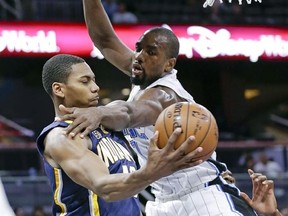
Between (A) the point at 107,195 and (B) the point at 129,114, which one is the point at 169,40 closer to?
(B) the point at 129,114

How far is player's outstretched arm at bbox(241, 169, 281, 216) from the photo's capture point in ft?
17.4

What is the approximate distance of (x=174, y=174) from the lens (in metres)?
5.33

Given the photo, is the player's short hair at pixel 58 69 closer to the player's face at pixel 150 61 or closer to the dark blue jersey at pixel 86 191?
the dark blue jersey at pixel 86 191

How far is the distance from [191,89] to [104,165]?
14813 mm

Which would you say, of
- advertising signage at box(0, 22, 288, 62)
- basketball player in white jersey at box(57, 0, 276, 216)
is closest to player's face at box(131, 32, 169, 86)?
basketball player in white jersey at box(57, 0, 276, 216)

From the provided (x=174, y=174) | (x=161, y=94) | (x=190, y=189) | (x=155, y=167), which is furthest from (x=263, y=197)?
(x=155, y=167)

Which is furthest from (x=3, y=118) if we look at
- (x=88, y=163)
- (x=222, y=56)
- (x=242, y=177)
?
(x=88, y=163)

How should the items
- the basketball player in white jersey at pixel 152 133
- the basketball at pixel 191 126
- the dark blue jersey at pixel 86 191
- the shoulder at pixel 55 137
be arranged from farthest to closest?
the basketball player in white jersey at pixel 152 133 < the dark blue jersey at pixel 86 191 < the shoulder at pixel 55 137 < the basketball at pixel 191 126

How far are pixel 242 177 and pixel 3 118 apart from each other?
6.73 metres

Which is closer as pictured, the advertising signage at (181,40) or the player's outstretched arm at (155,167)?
the player's outstretched arm at (155,167)

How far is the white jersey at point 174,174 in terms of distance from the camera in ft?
17.5

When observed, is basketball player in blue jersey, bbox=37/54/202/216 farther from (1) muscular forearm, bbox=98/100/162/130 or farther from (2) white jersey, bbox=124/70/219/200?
(2) white jersey, bbox=124/70/219/200

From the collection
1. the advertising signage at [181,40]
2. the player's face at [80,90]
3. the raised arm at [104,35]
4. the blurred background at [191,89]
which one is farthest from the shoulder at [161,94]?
the advertising signage at [181,40]

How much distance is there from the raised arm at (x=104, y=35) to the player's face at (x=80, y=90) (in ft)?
4.77
